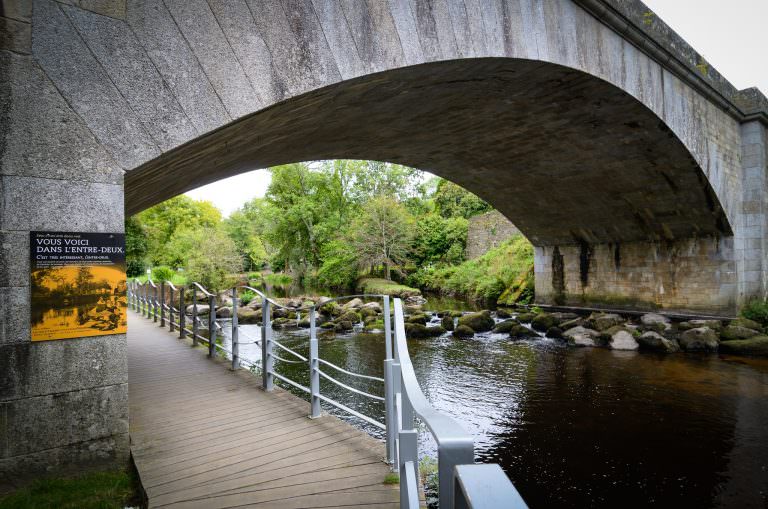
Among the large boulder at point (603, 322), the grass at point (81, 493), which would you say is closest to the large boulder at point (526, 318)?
the large boulder at point (603, 322)

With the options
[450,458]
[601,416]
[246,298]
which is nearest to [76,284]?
[450,458]

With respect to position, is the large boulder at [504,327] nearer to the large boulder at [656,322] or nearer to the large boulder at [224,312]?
the large boulder at [656,322]

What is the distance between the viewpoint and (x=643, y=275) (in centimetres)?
1359

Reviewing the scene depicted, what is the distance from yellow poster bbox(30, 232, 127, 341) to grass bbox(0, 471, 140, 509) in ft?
2.70

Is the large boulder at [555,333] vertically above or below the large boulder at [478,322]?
below

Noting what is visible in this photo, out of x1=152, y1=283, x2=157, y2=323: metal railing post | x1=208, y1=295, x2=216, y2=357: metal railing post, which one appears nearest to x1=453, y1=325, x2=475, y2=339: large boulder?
x1=208, y1=295, x2=216, y2=357: metal railing post

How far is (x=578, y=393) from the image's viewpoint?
6.97 metres

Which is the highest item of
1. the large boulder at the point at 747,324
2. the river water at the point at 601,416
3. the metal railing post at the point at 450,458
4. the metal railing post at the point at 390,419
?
the metal railing post at the point at 450,458

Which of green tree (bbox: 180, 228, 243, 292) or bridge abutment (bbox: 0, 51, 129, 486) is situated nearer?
bridge abutment (bbox: 0, 51, 129, 486)

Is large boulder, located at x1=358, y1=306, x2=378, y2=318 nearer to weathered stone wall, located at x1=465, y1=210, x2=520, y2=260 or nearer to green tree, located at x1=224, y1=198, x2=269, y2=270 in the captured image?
weathered stone wall, located at x1=465, y1=210, x2=520, y2=260

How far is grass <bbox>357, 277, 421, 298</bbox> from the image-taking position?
22562 mm

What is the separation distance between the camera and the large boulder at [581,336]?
1049 centimetres

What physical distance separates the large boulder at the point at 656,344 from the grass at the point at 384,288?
1252cm

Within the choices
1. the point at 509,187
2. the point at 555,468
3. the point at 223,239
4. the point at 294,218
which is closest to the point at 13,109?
the point at 555,468
